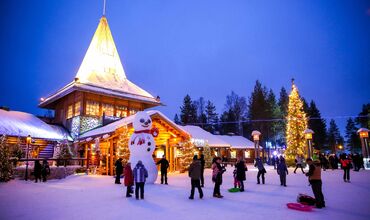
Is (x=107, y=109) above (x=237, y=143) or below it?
above

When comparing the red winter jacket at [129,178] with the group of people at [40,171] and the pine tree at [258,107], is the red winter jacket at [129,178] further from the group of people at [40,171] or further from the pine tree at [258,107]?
the pine tree at [258,107]

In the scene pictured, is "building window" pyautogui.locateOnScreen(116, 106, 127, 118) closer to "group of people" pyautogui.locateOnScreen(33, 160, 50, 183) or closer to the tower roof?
the tower roof

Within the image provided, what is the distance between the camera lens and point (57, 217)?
21.3ft

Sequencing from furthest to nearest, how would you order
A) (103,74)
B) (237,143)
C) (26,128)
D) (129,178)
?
1. (237,143)
2. (103,74)
3. (26,128)
4. (129,178)

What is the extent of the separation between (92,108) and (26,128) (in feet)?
20.1

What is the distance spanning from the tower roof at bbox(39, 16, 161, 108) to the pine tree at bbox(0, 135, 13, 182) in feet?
37.1

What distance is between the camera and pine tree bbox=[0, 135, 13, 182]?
14.4 metres

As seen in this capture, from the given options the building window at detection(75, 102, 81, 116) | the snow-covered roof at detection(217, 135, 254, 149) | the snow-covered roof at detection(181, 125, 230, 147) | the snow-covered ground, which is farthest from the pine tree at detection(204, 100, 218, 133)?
the snow-covered ground

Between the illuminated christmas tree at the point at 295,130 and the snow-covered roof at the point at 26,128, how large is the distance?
78.8 feet

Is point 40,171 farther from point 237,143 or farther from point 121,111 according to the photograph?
point 237,143

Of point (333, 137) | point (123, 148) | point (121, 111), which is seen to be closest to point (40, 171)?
point (123, 148)

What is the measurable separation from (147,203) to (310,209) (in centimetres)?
497

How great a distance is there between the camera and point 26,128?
2264cm

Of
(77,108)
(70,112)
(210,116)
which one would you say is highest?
(210,116)
